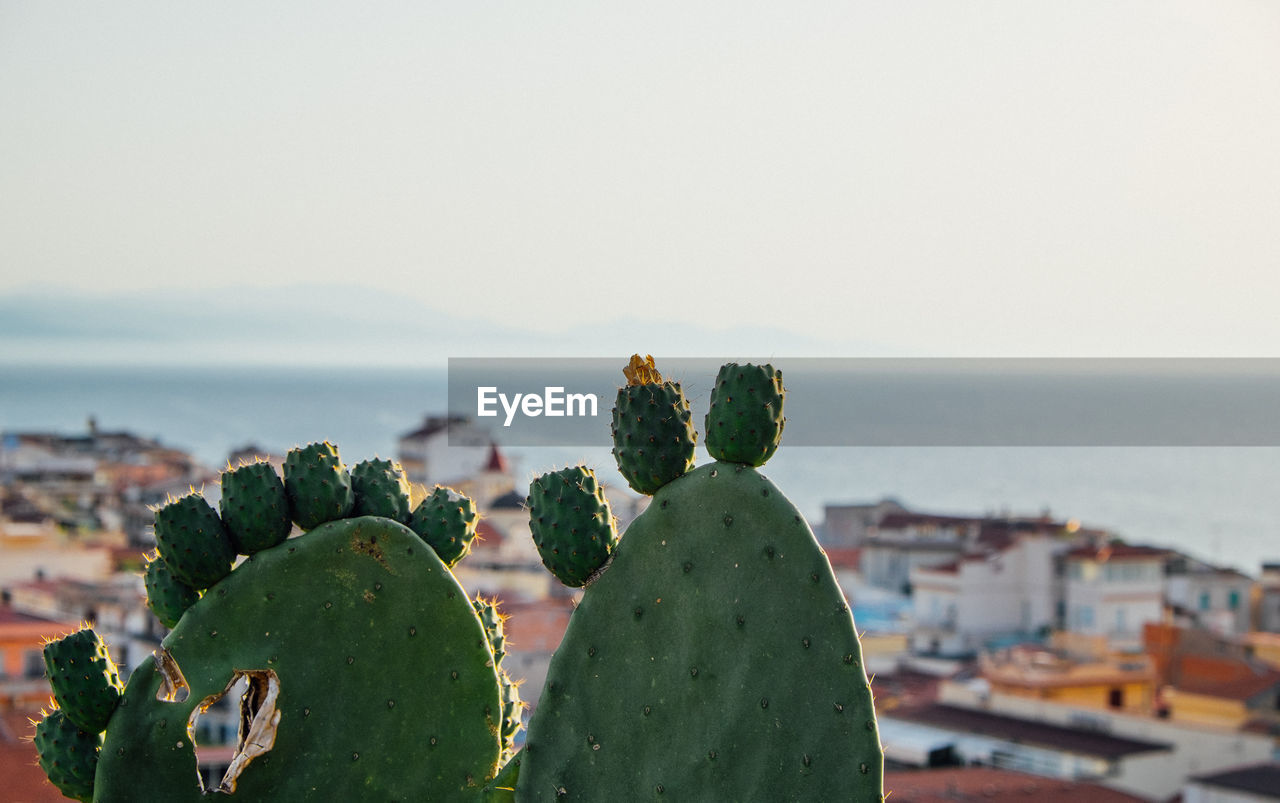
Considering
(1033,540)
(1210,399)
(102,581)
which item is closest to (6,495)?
(102,581)

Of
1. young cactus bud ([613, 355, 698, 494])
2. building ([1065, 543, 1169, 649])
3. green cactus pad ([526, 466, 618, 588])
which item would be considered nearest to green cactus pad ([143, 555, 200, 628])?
green cactus pad ([526, 466, 618, 588])

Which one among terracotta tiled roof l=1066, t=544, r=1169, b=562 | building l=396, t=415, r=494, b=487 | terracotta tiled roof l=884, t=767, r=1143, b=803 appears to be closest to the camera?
terracotta tiled roof l=884, t=767, r=1143, b=803

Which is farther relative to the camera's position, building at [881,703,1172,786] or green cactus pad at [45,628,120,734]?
building at [881,703,1172,786]

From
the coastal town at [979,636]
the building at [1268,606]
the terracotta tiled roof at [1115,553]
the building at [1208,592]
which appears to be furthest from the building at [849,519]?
the building at [1268,606]

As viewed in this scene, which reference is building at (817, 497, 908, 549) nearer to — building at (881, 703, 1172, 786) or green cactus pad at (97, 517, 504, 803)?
building at (881, 703, 1172, 786)
